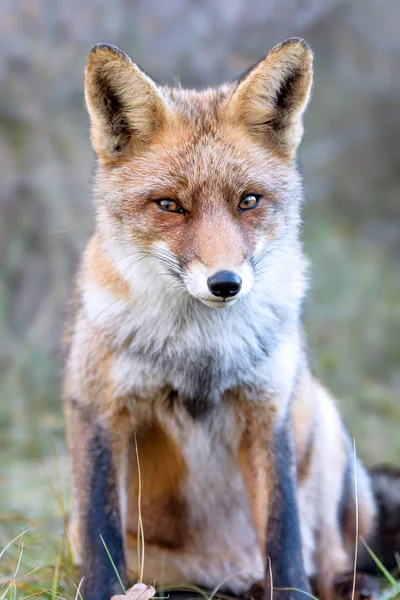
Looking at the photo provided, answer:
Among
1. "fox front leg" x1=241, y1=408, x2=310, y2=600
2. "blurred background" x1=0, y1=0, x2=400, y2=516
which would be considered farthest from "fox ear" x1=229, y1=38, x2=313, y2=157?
"blurred background" x1=0, y1=0, x2=400, y2=516

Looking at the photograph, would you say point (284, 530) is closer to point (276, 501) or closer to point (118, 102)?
point (276, 501)

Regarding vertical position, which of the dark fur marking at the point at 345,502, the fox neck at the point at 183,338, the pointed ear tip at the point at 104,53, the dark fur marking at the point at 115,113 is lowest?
the dark fur marking at the point at 345,502

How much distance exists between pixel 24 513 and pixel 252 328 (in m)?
2.54

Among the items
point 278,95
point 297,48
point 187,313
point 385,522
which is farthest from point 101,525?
point 297,48

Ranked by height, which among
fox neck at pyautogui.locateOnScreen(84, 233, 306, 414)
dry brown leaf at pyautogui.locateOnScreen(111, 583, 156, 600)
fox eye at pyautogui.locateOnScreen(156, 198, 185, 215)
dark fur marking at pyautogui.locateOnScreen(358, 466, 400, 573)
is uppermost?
fox eye at pyautogui.locateOnScreen(156, 198, 185, 215)

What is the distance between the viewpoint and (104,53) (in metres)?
3.30

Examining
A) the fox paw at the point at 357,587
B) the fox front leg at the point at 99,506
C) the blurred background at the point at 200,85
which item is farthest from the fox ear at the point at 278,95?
the blurred background at the point at 200,85

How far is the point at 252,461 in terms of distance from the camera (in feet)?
12.0

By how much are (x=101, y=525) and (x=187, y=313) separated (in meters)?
0.98

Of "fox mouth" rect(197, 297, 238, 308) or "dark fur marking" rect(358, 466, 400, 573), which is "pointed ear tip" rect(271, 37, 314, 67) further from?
"dark fur marking" rect(358, 466, 400, 573)

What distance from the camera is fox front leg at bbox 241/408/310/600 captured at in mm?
3473

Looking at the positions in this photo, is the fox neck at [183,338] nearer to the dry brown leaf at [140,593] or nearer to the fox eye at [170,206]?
the fox eye at [170,206]

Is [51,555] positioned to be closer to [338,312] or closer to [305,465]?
[305,465]

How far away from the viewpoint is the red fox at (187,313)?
131 inches
